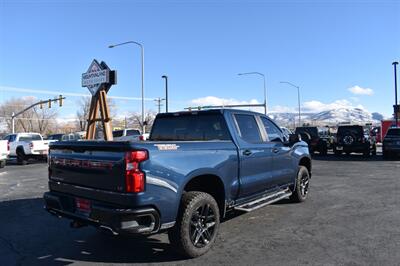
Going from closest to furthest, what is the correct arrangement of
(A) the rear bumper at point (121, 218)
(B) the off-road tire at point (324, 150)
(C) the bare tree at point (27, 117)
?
(A) the rear bumper at point (121, 218)
(B) the off-road tire at point (324, 150)
(C) the bare tree at point (27, 117)

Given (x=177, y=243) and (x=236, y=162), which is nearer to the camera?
(x=177, y=243)

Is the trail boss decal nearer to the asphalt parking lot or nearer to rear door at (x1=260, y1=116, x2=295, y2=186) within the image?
the asphalt parking lot

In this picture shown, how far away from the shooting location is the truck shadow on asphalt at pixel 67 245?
535 cm

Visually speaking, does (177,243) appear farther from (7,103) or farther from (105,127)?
(7,103)

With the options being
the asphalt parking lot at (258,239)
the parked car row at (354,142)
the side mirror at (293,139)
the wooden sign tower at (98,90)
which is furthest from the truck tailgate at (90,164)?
the parked car row at (354,142)

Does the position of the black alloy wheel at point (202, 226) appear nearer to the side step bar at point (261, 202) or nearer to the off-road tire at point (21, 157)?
the side step bar at point (261, 202)

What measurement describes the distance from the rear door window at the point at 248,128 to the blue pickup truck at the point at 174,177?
0.02 metres

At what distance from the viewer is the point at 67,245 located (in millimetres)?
5977

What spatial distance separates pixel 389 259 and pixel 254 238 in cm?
187

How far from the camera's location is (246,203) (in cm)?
656

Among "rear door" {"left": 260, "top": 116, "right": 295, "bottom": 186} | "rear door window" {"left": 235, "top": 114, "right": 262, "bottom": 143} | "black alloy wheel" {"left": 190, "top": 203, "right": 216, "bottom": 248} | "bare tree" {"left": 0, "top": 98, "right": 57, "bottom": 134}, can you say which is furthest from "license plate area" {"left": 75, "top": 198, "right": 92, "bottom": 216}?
"bare tree" {"left": 0, "top": 98, "right": 57, "bottom": 134}

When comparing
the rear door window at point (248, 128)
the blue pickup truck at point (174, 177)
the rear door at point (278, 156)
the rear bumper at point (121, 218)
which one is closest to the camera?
the rear bumper at point (121, 218)

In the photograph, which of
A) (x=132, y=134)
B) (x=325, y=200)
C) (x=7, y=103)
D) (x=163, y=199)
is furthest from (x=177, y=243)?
(x=7, y=103)

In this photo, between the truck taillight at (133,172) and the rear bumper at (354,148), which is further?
the rear bumper at (354,148)
